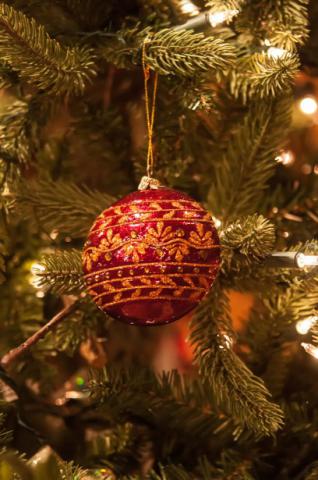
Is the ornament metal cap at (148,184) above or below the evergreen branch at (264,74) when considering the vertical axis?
below

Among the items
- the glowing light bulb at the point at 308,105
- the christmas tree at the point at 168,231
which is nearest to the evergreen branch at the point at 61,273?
the christmas tree at the point at 168,231

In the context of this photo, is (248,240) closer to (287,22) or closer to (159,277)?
(159,277)

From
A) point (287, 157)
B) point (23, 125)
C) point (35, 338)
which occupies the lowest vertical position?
point (35, 338)

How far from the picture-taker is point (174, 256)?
1.79ft

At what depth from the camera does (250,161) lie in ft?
2.37

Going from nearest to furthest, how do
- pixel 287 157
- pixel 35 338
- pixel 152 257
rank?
1. pixel 152 257
2. pixel 35 338
3. pixel 287 157

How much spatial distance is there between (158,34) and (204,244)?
0.21 metres

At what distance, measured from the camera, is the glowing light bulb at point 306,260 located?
1.93 feet

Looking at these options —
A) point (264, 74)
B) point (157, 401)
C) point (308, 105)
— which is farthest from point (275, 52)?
point (157, 401)

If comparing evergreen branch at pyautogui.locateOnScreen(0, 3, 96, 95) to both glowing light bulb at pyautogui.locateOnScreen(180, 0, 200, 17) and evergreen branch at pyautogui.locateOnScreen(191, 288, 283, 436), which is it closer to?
glowing light bulb at pyautogui.locateOnScreen(180, 0, 200, 17)

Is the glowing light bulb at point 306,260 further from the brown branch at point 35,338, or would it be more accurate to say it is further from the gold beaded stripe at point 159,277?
the brown branch at point 35,338

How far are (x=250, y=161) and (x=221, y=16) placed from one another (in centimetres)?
16

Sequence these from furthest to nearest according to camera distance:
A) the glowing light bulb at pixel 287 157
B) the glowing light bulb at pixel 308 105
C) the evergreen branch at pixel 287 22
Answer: the glowing light bulb at pixel 308 105
the glowing light bulb at pixel 287 157
the evergreen branch at pixel 287 22

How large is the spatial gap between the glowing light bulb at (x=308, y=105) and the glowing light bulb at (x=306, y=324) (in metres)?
0.36
